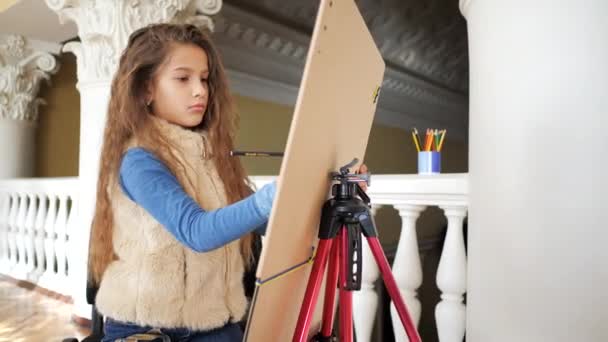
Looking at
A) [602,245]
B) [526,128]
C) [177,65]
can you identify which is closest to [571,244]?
[602,245]

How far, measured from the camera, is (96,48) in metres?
2.41

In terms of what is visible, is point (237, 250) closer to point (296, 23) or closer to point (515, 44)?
point (515, 44)

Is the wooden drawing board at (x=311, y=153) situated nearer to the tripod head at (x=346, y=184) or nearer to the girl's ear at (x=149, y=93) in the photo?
the tripod head at (x=346, y=184)

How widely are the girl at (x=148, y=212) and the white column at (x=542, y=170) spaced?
23.9 inches

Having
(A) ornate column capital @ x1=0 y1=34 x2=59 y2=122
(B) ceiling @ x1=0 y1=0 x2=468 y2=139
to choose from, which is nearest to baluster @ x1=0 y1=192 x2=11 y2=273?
(A) ornate column capital @ x1=0 y1=34 x2=59 y2=122

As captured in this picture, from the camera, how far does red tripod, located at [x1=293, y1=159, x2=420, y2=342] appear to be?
71cm

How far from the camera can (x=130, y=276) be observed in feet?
2.85

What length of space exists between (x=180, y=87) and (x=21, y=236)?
11.2 ft

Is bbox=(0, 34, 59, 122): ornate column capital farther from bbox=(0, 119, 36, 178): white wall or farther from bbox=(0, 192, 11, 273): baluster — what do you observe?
bbox=(0, 192, 11, 273): baluster

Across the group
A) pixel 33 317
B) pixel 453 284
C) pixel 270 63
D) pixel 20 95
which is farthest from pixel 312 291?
pixel 20 95

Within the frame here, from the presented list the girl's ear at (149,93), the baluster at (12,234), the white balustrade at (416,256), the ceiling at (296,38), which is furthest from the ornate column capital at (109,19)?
the baluster at (12,234)

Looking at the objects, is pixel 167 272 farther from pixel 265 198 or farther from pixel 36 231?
pixel 36 231

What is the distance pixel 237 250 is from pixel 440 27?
12.6 ft

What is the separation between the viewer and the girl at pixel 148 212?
85 centimetres
